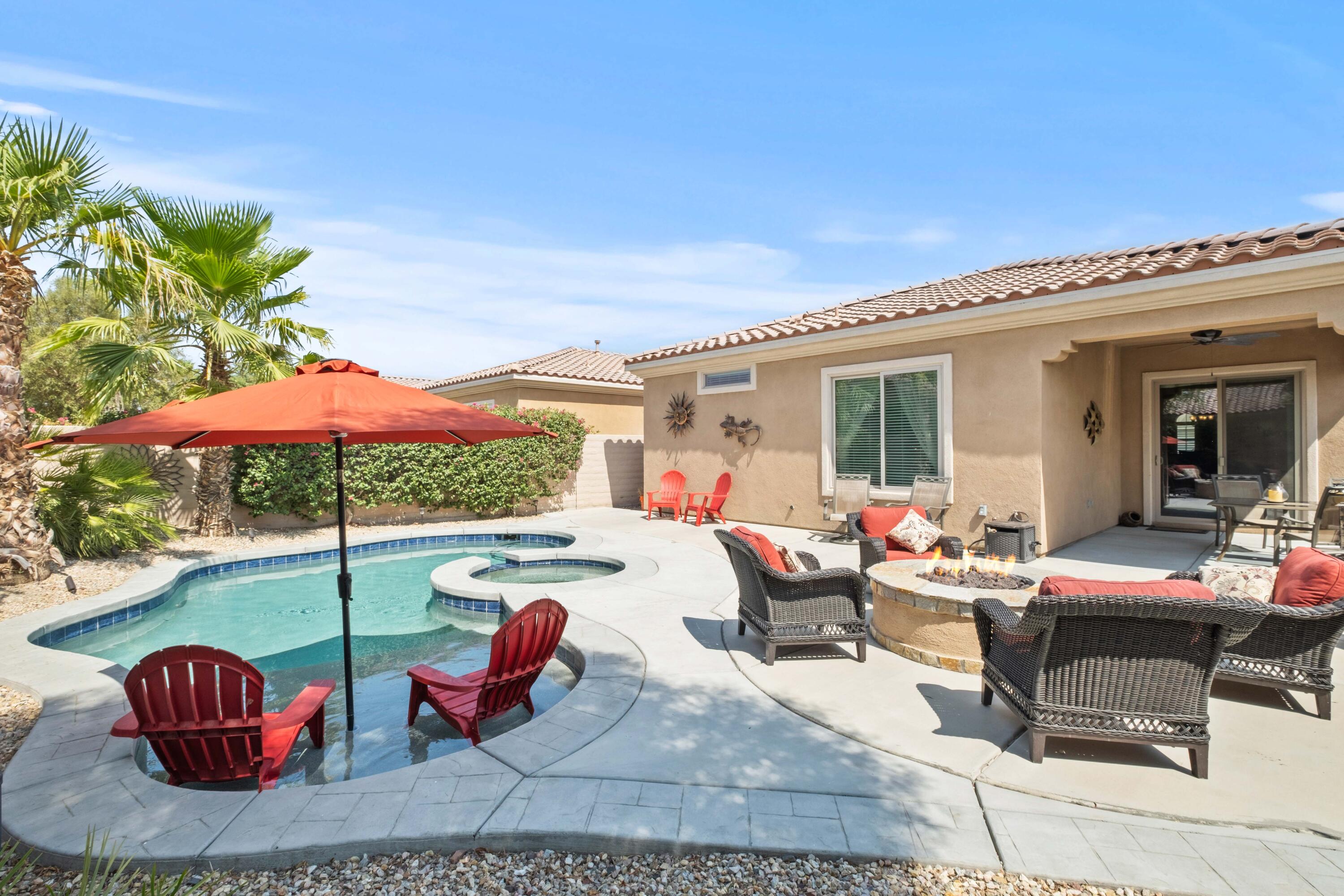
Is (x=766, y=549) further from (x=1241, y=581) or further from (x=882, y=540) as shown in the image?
(x=1241, y=581)

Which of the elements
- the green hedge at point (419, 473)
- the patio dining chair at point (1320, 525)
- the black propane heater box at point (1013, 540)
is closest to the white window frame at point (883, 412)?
the black propane heater box at point (1013, 540)

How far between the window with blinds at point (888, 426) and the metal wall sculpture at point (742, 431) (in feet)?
5.95

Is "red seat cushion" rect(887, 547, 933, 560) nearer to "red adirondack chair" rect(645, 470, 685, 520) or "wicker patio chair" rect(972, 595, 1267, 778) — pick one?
"wicker patio chair" rect(972, 595, 1267, 778)

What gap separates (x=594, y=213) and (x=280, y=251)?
649 cm

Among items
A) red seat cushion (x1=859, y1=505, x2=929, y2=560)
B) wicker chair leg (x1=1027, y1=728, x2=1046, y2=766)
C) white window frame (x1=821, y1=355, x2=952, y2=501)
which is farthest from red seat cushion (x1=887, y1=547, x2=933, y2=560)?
wicker chair leg (x1=1027, y1=728, x2=1046, y2=766)

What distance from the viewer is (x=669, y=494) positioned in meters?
14.4

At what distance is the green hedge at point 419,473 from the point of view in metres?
12.6

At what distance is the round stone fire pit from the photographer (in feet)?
16.0

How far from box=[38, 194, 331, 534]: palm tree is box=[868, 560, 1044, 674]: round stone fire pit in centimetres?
962

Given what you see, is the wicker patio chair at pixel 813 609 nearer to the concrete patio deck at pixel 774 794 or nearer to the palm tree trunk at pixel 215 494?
the concrete patio deck at pixel 774 794

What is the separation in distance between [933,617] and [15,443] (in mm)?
10491

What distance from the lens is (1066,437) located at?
958 centimetres

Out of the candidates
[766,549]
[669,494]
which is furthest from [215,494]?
[766,549]

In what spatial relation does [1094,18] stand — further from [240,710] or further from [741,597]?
[240,710]
